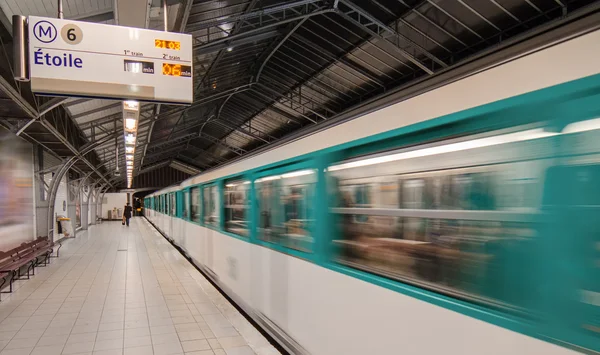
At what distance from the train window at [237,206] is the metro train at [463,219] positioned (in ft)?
5.28

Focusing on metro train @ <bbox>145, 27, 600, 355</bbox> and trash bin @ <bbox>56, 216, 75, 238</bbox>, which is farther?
trash bin @ <bbox>56, 216, 75, 238</bbox>

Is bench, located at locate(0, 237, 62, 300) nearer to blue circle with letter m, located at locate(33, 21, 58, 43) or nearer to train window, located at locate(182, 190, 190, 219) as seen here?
train window, located at locate(182, 190, 190, 219)

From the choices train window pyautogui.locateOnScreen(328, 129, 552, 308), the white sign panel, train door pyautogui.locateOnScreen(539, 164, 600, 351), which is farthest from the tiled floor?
train door pyautogui.locateOnScreen(539, 164, 600, 351)

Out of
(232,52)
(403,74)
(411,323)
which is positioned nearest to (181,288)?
(411,323)

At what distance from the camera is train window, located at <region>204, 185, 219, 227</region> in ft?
21.1

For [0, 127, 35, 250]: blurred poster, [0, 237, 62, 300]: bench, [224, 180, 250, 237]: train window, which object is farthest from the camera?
[0, 127, 35, 250]: blurred poster

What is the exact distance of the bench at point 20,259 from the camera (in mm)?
6617

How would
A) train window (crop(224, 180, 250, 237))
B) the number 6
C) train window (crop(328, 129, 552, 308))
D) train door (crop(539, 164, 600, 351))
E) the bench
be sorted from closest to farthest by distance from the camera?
train door (crop(539, 164, 600, 351)) < train window (crop(328, 129, 552, 308)) < the number 6 < train window (crop(224, 180, 250, 237)) < the bench

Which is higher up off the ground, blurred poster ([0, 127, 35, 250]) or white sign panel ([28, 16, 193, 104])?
white sign panel ([28, 16, 193, 104])

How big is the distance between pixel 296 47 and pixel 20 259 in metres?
9.56

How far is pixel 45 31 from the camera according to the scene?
10.8 feet

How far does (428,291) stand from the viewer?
1.91 meters

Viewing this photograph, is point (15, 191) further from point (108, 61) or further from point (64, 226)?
point (64, 226)

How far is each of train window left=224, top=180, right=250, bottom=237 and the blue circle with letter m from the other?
2419 millimetres
